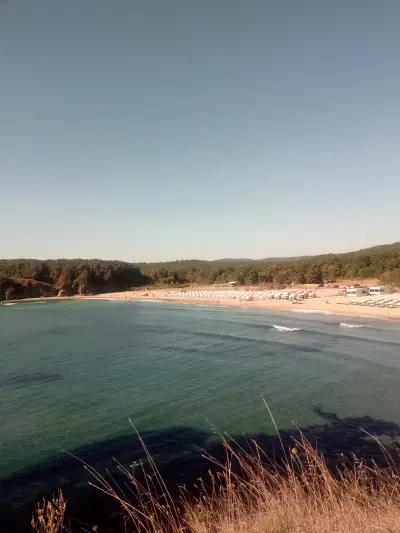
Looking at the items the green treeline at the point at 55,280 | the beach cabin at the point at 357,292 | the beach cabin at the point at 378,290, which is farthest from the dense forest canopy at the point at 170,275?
the beach cabin at the point at 357,292

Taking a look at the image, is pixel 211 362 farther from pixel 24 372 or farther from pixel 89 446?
pixel 89 446

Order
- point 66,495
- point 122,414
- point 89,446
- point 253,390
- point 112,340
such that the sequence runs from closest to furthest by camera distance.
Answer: point 66,495, point 89,446, point 122,414, point 253,390, point 112,340

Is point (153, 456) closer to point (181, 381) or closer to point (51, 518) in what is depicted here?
point (51, 518)

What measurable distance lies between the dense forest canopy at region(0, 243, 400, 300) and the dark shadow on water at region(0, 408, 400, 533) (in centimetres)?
7365

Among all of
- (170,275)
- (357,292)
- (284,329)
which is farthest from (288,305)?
(170,275)

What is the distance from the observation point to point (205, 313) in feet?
224

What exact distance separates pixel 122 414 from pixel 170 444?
4.36 m

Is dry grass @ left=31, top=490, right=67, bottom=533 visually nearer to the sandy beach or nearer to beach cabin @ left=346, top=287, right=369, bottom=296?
the sandy beach

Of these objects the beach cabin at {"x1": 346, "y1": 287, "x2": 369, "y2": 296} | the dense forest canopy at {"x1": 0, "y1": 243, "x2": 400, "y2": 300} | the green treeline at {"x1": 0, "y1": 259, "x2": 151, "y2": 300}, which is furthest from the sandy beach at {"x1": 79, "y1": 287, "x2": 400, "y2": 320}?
the green treeline at {"x1": 0, "y1": 259, "x2": 151, "y2": 300}

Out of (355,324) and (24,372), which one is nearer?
(24,372)

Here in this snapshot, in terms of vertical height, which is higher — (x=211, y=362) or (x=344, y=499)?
(x=344, y=499)

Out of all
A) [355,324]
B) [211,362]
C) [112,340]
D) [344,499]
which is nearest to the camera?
[344,499]

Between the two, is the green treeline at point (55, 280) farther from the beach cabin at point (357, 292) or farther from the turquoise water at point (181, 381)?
the beach cabin at point (357, 292)

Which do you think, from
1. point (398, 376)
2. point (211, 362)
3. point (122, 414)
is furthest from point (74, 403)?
point (398, 376)
